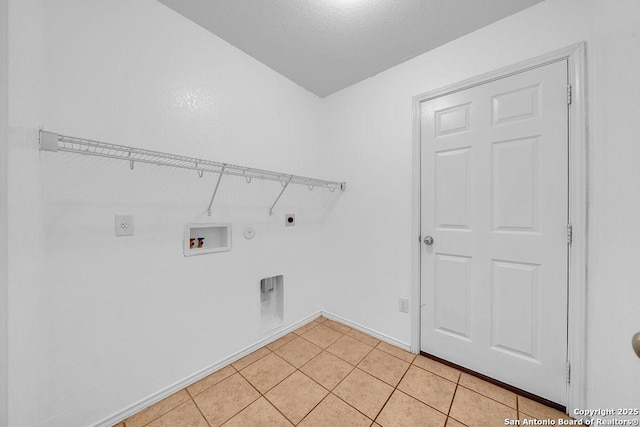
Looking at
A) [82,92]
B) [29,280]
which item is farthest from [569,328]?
[82,92]

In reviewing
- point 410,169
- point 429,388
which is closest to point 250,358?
point 429,388

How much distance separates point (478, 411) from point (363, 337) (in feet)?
2.91

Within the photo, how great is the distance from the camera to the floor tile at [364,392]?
1282 mm

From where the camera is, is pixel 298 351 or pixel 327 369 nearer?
pixel 327 369

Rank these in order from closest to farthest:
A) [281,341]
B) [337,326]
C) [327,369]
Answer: [327,369]
[281,341]
[337,326]

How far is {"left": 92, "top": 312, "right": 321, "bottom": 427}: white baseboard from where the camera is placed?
1171mm

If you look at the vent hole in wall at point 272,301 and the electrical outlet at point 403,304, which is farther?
the vent hole in wall at point 272,301

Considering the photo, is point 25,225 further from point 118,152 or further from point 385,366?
point 385,366

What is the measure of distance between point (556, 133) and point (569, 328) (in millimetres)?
1058

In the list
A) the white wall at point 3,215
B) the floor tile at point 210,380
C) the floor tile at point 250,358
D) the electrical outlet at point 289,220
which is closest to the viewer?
the white wall at point 3,215

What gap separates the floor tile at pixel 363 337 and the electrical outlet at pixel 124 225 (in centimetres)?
181

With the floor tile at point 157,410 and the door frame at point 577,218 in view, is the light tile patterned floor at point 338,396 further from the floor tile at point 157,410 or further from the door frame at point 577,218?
the door frame at point 577,218

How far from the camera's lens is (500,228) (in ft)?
4.67

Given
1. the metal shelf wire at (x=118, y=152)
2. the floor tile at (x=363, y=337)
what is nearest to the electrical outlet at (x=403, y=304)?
the floor tile at (x=363, y=337)
